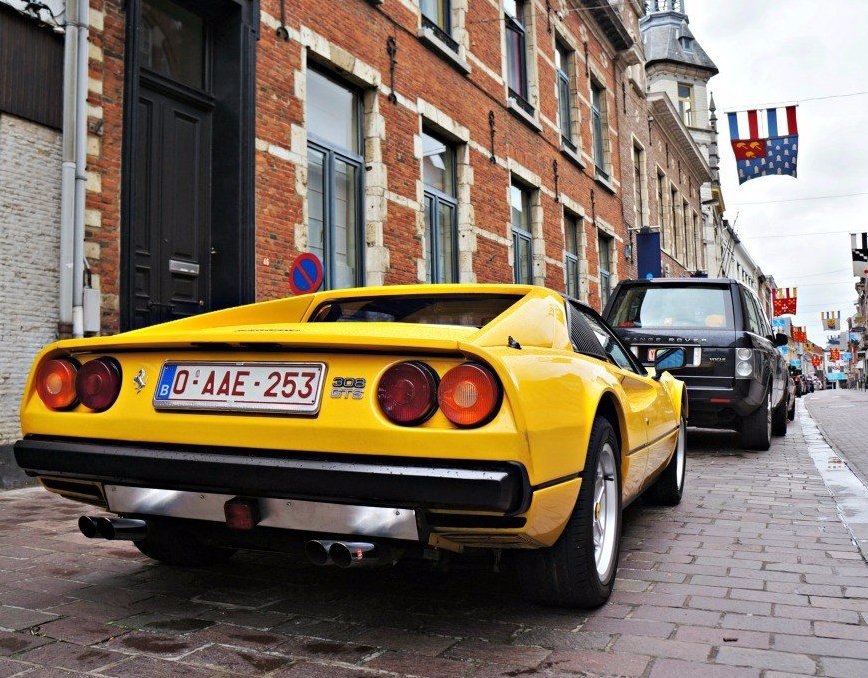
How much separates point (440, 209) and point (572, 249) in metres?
7.65

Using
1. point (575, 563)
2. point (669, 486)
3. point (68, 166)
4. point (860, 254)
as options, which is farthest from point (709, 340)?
point (860, 254)

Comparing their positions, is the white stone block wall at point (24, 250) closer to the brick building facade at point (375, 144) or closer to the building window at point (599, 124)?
the brick building facade at point (375, 144)

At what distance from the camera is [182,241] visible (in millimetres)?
8008

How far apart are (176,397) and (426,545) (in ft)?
3.20

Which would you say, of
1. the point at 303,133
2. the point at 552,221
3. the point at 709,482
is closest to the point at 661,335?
the point at 709,482

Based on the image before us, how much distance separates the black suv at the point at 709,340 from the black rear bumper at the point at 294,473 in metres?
5.71

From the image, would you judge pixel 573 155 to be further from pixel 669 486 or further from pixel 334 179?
pixel 669 486

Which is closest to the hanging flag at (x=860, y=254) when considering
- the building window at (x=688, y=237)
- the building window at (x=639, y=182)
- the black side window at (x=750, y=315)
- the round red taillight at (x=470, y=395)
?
the building window at (x=688, y=237)

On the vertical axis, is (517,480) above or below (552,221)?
below

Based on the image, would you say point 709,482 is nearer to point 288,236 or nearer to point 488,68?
point 288,236

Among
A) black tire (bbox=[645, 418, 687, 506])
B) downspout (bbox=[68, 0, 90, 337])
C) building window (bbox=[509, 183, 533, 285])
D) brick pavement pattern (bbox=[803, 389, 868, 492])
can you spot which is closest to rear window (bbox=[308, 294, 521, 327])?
black tire (bbox=[645, 418, 687, 506])

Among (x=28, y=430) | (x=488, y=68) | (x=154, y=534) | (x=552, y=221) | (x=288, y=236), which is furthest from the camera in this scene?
(x=552, y=221)

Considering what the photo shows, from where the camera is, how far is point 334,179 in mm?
10242

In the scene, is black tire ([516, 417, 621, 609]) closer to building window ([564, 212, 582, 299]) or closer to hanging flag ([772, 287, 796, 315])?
building window ([564, 212, 582, 299])
